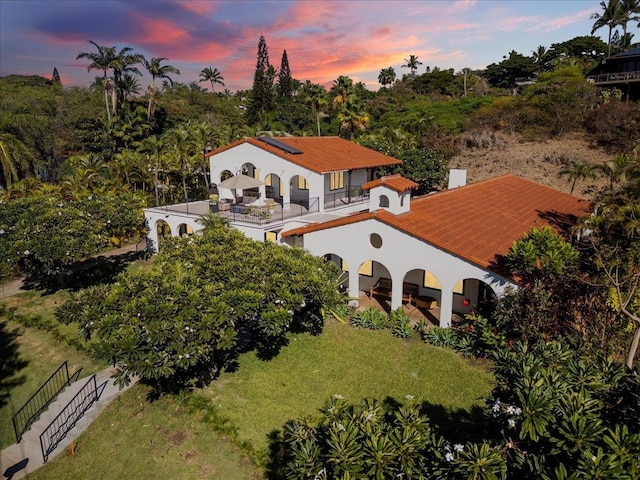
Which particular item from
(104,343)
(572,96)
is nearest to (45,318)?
(104,343)

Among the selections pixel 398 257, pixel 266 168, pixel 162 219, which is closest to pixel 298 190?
pixel 266 168

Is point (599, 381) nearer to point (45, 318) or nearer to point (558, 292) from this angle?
point (558, 292)

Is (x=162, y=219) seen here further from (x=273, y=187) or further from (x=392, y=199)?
(x=392, y=199)

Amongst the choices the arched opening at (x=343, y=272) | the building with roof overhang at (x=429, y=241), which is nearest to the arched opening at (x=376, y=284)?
the building with roof overhang at (x=429, y=241)

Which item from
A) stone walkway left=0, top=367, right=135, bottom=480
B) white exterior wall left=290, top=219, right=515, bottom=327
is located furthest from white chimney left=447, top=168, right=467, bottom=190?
stone walkway left=0, top=367, right=135, bottom=480

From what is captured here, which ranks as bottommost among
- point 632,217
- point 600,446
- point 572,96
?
point 600,446

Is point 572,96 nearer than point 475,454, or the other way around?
point 475,454
